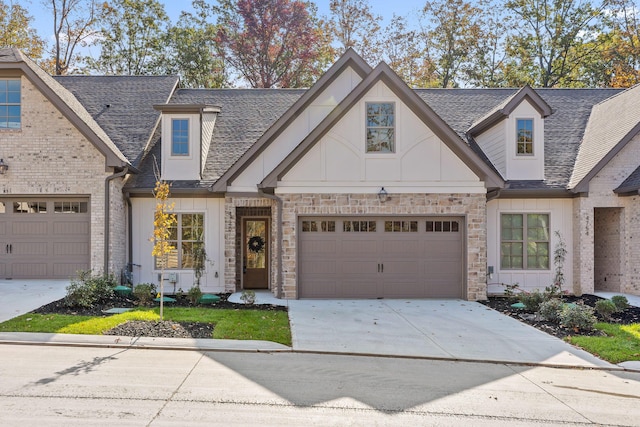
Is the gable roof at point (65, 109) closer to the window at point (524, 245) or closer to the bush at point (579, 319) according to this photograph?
the window at point (524, 245)

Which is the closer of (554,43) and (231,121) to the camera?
(231,121)

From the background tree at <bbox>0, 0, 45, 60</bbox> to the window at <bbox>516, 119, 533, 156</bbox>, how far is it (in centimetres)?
2625

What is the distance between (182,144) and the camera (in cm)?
1427

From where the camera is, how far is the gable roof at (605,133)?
529 inches

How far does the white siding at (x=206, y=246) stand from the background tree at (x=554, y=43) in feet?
76.7

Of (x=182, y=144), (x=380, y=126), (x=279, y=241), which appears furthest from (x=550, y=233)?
(x=182, y=144)

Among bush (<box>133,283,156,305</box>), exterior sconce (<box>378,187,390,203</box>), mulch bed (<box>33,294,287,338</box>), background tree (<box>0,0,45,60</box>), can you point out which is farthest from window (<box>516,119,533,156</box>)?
background tree (<box>0,0,45,60</box>)

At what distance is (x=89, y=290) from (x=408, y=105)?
8895 millimetres

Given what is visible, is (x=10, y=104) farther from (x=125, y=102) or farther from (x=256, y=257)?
(x=256, y=257)

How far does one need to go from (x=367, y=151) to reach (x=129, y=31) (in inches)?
923

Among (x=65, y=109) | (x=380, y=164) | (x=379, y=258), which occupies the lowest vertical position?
(x=379, y=258)

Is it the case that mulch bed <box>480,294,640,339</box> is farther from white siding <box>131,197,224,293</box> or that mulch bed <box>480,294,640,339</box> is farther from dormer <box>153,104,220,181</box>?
dormer <box>153,104,220,181</box>

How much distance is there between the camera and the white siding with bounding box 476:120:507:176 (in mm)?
14312

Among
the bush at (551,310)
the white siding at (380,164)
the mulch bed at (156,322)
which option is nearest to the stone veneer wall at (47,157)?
the mulch bed at (156,322)
